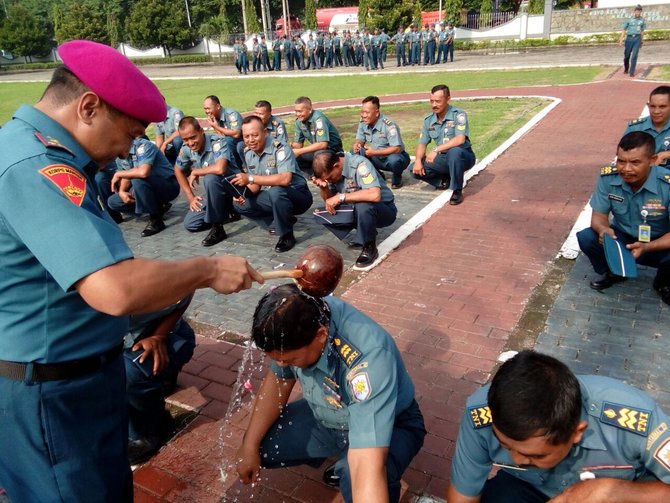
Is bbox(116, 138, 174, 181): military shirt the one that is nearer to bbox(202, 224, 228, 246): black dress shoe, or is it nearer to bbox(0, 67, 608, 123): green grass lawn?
bbox(202, 224, 228, 246): black dress shoe

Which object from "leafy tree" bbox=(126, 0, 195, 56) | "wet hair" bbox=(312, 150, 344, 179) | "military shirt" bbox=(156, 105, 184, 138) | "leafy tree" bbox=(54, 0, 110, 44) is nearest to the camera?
"wet hair" bbox=(312, 150, 344, 179)

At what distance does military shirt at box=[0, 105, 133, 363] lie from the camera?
1.45m

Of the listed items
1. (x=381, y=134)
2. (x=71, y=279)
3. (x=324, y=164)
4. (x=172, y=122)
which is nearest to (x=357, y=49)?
(x=172, y=122)

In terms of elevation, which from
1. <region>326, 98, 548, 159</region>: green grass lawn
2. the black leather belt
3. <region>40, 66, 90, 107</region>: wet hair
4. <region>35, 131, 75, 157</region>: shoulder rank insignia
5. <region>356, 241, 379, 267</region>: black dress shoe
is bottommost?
<region>356, 241, 379, 267</region>: black dress shoe

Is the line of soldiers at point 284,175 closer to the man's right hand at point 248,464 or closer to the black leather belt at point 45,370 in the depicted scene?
the man's right hand at point 248,464

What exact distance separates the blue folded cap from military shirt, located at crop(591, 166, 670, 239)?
37 centimetres

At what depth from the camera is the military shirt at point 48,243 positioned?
145cm

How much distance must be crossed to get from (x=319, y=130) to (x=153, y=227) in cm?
275

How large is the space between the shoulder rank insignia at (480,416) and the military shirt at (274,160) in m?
4.14

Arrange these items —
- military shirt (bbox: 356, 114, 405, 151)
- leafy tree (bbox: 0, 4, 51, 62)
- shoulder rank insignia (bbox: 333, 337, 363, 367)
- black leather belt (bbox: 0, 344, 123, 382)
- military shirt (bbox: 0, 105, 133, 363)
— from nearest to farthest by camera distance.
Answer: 1. military shirt (bbox: 0, 105, 133, 363)
2. black leather belt (bbox: 0, 344, 123, 382)
3. shoulder rank insignia (bbox: 333, 337, 363, 367)
4. military shirt (bbox: 356, 114, 405, 151)
5. leafy tree (bbox: 0, 4, 51, 62)

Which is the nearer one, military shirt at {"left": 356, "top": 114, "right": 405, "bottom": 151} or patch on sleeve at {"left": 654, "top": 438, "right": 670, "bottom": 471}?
patch on sleeve at {"left": 654, "top": 438, "right": 670, "bottom": 471}

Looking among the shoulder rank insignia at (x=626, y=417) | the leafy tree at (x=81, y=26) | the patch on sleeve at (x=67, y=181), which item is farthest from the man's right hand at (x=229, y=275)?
the leafy tree at (x=81, y=26)

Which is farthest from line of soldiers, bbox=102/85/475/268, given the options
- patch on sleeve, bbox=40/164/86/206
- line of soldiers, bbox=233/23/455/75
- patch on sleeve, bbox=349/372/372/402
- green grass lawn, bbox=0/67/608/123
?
line of soldiers, bbox=233/23/455/75

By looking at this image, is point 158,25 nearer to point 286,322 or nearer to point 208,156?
point 208,156
